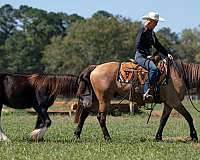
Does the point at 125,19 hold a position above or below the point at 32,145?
above

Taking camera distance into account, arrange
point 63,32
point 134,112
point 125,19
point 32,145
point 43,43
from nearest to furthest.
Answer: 1. point 32,145
2. point 134,112
3. point 125,19
4. point 43,43
5. point 63,32

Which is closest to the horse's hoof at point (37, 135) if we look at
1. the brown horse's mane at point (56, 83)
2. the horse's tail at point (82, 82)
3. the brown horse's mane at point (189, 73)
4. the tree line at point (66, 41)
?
the brown horse's mane at point (56, 83)

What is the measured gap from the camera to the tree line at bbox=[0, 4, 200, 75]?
71500 mm

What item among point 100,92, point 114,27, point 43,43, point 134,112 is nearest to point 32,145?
point 100,92

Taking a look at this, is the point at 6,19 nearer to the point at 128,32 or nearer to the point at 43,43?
the point at 43,43

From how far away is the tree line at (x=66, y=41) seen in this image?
71.5 meters

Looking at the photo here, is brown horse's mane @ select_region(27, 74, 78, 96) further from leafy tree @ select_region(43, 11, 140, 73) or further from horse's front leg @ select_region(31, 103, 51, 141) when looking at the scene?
leafy tree @ select_region(43, 11, 140, 73)

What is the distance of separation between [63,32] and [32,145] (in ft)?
319

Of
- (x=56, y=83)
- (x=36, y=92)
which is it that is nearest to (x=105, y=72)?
(x=56, y=83)

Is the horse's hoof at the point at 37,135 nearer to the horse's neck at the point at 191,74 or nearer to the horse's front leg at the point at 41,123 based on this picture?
the horse's front leg at the point at 41,123

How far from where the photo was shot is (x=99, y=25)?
72375mm

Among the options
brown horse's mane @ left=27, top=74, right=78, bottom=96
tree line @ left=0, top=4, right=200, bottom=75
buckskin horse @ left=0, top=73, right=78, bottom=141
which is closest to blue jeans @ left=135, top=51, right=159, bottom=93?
brown horse's mane @ left=27, top=74, right=78, bottom=96

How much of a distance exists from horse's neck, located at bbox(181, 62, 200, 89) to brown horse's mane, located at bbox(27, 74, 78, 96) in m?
2.63

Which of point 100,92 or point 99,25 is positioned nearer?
point 100,92
